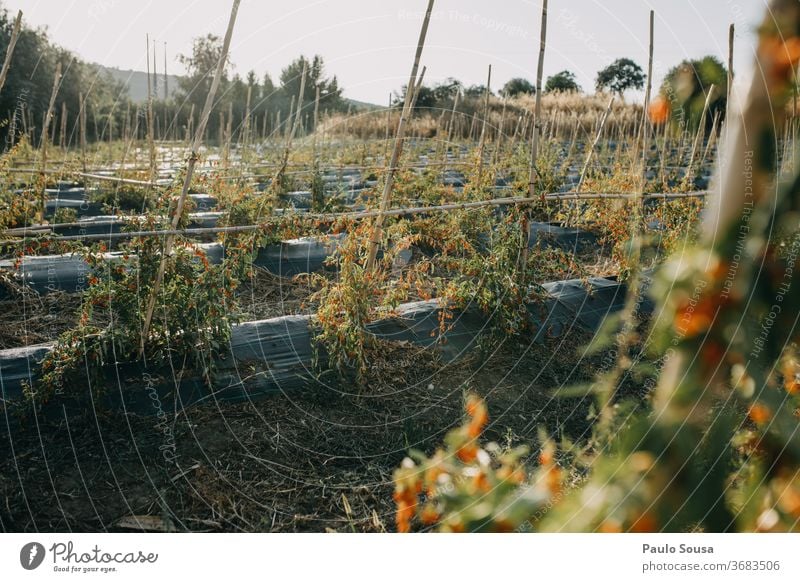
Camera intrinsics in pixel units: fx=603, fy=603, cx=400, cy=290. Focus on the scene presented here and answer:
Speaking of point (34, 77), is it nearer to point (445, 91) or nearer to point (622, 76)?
point (445, 91)

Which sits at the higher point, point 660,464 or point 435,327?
point 660,464

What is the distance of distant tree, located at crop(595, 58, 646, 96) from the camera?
6.30m

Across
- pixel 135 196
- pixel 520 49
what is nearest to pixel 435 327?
pixel 520 49

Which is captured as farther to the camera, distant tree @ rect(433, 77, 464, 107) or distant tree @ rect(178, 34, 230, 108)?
distant tree @ rect(178, 34, 230, 108)

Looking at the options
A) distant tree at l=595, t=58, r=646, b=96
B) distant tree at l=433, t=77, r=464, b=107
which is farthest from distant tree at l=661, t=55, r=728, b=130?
distant tree at l=433, t=77, r=464, b=107

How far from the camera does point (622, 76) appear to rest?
20.6ft

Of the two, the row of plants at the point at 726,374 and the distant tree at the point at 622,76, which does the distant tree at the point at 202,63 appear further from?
the row of plants at the point at 726,374

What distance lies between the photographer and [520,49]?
2148 mm

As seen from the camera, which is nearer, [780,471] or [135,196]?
[780,471]

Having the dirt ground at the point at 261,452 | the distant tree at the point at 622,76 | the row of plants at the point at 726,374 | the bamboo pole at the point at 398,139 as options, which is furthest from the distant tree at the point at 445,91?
the row of plants at the point at 726,374

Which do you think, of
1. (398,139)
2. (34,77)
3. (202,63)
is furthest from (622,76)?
(202,63)

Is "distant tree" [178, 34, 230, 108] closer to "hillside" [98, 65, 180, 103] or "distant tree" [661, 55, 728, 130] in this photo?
"hillside" [98, 65, 180, 103]
